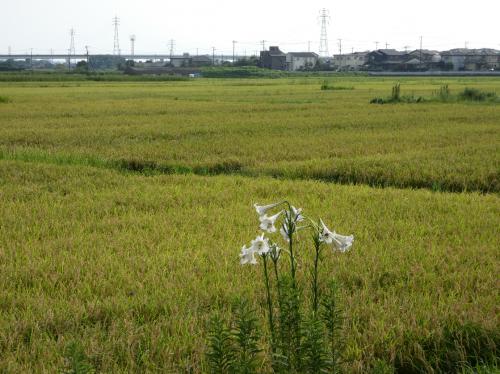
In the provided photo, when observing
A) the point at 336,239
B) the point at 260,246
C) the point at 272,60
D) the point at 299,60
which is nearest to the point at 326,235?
the point at 336,239

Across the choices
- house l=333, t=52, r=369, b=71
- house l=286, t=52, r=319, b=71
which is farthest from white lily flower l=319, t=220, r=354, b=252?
house l=333, t=52, r=369, b=71

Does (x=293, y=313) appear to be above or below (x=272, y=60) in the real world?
below

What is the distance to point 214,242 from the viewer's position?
515 cm

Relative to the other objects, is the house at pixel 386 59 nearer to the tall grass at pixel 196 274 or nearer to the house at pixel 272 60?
the house at pixel 272 60

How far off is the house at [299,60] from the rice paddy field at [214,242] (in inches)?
4024

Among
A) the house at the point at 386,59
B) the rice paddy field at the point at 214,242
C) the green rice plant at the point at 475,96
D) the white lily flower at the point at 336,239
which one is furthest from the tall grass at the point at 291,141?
the house at the point at 386,59

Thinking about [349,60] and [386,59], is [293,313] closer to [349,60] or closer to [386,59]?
[386,59]

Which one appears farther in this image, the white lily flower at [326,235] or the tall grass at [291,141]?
the tall grass at [291,141]

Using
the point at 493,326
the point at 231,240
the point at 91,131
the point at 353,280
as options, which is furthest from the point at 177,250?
the point at 91,131

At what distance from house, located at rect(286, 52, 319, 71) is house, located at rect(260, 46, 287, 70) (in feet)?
11.9

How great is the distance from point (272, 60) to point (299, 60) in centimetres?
897

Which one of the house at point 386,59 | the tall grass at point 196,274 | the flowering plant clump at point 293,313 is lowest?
the tall grass at point 196,274

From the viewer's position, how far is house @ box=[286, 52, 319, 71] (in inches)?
→ 4437

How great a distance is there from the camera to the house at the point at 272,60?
4225 inches
